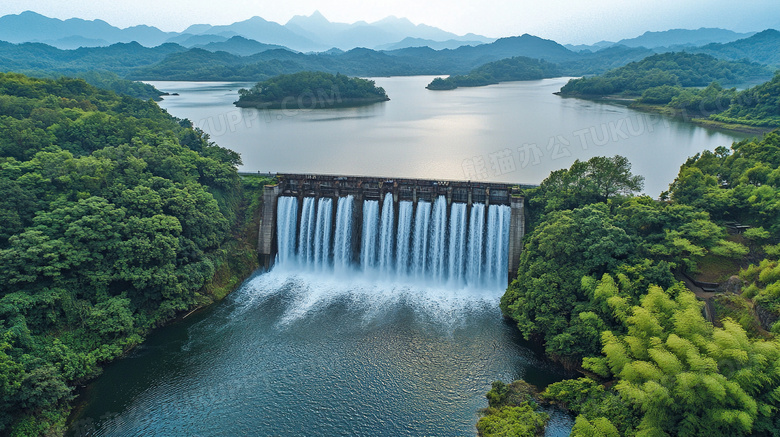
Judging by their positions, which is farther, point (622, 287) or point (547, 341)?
point (547, 341)

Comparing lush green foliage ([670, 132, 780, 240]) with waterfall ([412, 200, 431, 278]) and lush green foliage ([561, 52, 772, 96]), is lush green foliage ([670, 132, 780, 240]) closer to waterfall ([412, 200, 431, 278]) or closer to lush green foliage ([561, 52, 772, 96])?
waterfall ([412, 200, 431, 278])

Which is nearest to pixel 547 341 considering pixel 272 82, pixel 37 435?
pixel 37 435

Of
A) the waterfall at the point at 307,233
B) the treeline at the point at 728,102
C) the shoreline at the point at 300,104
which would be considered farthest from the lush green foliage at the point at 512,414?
the shoreline at the point at 300,104

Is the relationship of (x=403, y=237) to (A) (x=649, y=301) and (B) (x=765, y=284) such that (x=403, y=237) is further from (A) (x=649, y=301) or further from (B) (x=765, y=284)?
(B) (x=765, y=284)

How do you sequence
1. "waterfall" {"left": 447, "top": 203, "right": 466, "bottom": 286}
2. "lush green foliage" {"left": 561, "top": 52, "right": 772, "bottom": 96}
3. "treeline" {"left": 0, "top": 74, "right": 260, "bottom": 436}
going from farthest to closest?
"lush green foliage" {"left": 561, "top": 52, "right": 772, "bottom": 96} → "waterfall" {"left": 447, "top": 203, "right": 466, "bottom": 286} → "treeline" {"left": 0, "top": 74, "right": 260, "bottom": 436}

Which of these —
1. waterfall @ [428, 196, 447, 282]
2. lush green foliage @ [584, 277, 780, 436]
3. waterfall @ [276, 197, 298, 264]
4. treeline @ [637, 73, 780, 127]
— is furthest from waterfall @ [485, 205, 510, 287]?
treeline @ [637, 73, 780, 127]

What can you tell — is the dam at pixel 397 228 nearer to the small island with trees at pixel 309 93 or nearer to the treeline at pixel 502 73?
the small island with trees at pixel 309 93

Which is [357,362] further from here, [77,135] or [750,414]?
[77,135]

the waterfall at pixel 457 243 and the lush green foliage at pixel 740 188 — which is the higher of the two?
the lush green foliage at pixel 740 188
